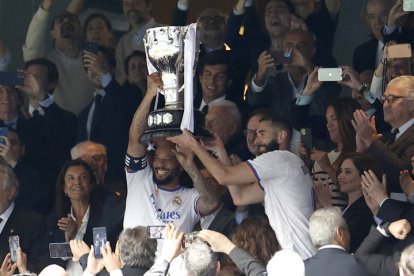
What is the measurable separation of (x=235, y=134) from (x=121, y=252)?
2358 millimetres

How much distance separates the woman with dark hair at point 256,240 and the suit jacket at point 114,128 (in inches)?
99.7

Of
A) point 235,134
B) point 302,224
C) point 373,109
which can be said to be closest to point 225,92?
point 235,134

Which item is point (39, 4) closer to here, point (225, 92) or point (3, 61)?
point (3, 61)

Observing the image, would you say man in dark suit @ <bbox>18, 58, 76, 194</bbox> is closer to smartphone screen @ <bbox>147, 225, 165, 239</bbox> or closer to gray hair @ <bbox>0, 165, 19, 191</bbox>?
gray hair @ <bbox>0, 165, 19, 191</bbox>

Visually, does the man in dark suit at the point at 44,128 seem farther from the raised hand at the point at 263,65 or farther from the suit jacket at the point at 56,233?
the raised hand at the point at 263,65

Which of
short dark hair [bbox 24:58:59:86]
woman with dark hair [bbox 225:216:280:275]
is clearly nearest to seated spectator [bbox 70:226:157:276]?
woman with dark hair [bbox 225:216:280:275]

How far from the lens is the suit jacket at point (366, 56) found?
12836mm

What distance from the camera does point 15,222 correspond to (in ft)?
41.8

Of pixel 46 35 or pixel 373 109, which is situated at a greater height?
pixel 46 35

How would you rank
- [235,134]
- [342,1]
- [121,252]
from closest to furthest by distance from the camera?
[121,252] → [235,134] → [342,1]

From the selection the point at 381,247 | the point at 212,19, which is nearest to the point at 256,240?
the point at 381,247

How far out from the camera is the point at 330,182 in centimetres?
1159

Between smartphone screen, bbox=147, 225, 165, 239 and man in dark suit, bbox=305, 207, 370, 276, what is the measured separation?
100cm

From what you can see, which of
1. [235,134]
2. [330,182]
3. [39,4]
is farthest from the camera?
[39,4]
